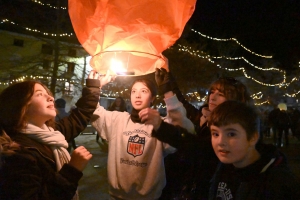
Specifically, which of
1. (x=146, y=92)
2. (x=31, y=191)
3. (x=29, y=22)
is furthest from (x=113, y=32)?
(x=29, y=22)

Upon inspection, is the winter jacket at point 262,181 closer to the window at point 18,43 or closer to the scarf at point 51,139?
the scarf at point 51,139

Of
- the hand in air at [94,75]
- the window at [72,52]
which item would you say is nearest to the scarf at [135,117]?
the hand in air at [94,75]

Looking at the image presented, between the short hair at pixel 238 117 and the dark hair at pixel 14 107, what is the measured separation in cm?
139

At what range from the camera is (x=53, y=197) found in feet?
5.63

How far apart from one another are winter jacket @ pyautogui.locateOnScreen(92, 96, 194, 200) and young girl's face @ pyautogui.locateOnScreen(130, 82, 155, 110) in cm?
19

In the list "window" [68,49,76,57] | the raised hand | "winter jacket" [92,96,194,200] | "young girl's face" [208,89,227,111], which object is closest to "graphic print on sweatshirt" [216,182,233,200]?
"winter jacket" [92,96,194,200]

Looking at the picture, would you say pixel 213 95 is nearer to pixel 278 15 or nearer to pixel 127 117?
pixel 127 117

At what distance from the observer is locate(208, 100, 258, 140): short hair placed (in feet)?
5.49

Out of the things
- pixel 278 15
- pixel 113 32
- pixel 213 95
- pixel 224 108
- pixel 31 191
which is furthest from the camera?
pixel 278 15

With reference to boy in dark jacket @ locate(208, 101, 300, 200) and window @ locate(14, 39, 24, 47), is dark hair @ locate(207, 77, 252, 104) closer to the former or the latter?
boy in dark jacket @ locate(208, 101, 300, 200)

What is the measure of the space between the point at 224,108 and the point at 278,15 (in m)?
19.7

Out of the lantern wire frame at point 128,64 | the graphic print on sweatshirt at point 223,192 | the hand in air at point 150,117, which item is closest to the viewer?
the graphic print on sweatshirt at point 223,192

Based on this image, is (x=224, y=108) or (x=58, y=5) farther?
(x=58, y=5)

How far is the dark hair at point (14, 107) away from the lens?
190cm
